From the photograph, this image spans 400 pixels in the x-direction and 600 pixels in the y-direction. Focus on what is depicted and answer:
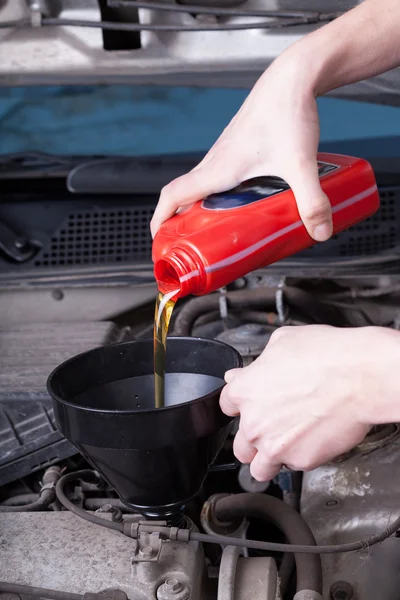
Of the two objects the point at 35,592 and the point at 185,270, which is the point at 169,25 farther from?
the point at 35,592

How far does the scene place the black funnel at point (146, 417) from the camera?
2.83ft

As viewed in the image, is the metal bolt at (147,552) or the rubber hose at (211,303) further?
the rubber hose at (211,303)

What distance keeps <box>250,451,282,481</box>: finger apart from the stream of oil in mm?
171

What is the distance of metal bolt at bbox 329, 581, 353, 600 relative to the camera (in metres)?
1.02

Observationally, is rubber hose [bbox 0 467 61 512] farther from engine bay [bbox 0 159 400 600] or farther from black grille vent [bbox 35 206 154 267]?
black grille vent [bbox 35 206 154 267]

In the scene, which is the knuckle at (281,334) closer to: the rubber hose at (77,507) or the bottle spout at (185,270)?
the bottle spout at (185,270)

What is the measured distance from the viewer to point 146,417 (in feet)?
2.78

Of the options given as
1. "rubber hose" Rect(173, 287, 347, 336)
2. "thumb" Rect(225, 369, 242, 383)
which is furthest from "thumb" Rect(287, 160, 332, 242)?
"rubber hose" Rect(173, 287, 347, 336)

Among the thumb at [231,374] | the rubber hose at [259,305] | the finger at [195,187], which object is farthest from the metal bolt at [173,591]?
the rubber hose at [259,305]

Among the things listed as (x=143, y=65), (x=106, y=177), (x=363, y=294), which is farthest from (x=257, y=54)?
(x=363, y=294)

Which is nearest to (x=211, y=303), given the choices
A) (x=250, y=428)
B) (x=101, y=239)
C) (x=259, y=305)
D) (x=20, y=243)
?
(x=259, y=305)

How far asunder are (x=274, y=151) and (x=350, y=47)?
7.5 inches

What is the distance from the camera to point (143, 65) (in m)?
1.55

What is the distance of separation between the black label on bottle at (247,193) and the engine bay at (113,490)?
39 cm
